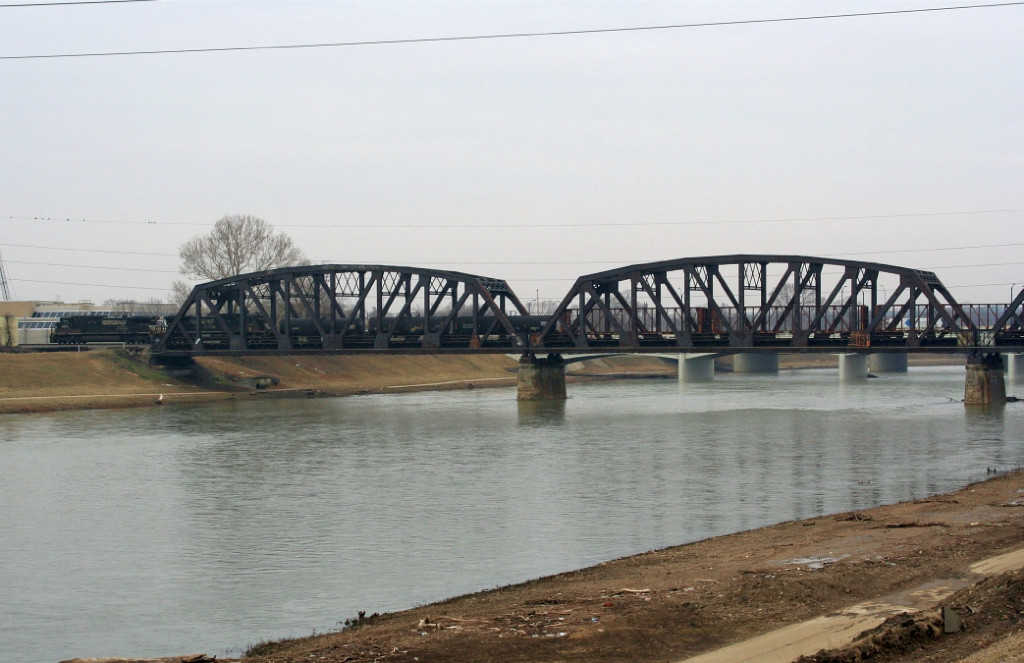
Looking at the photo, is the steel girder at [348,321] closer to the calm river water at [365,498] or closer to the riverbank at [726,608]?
the calm river water at [365,498]

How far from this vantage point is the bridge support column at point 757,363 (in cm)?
15355

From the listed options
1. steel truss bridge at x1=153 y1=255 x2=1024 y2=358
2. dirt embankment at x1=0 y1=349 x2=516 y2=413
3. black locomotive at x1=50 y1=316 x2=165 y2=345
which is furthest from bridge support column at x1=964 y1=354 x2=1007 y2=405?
black locomotive at x1=50 y1=316 x2=165 y2=345

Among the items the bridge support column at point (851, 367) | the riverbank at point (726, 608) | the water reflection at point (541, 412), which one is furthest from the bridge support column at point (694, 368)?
the riverbank at point (726, 608)

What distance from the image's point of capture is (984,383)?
261ft

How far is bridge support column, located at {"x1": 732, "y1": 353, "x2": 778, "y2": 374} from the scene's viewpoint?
504 feet

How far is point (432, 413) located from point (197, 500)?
43.7m

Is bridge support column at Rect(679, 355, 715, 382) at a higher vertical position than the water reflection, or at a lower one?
higher

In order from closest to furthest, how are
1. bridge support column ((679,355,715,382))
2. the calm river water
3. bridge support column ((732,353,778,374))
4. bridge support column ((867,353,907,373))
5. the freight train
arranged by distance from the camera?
1. the calm river water
2. the freight train
3. bridge support column ((679,355,715,382))
4. bridge support column ((867,353,907,373))
5. bridge support column ((732,353,778,374))

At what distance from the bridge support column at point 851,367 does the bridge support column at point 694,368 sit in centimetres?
1681

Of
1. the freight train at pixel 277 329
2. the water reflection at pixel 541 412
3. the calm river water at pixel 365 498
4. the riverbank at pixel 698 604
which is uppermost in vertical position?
the freight train at pixel 277 329

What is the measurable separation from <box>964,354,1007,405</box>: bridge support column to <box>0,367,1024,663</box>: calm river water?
285cm

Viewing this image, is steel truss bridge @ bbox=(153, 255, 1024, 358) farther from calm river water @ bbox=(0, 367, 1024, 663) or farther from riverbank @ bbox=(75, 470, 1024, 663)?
riverbank @ bbox=(75, 470, 1024, 663)

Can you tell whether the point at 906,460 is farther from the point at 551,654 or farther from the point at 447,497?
the point at 551,654

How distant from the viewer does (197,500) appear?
123 ft
